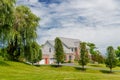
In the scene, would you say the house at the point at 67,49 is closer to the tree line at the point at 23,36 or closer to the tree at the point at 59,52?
the tree at the point at 59,52

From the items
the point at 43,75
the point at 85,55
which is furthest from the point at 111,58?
the point at 43,75

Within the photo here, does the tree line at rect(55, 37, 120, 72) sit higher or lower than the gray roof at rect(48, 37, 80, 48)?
lower

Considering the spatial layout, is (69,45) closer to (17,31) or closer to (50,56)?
(50,56)

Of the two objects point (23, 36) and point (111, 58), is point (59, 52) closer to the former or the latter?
point (111, 58)

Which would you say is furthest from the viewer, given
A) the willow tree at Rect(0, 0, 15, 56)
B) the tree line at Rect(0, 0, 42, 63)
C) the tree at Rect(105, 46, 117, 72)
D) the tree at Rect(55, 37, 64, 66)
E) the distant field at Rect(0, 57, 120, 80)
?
the tree at Rect(55, 37, 64, 66)

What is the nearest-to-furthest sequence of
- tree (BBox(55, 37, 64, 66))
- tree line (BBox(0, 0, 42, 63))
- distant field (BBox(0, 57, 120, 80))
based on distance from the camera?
distant field (BBox(0, 57, 120, 80)), tree line (BBox(0, 0, 42, 63)), tree (BBox(55, 37, 64, 66))

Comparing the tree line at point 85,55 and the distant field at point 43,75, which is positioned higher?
the tree line at point 85,55

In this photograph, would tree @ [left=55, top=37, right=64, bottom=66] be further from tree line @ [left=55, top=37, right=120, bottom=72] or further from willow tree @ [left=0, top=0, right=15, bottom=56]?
willow tree @ [left=0, top=0, right=15, bottom=56]

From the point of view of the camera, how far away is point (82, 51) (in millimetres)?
74625

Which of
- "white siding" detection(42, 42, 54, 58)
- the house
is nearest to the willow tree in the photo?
the house

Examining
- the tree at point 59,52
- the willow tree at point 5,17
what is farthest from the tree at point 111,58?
the willow tree at point 5,17

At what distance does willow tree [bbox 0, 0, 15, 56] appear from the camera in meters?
37.0

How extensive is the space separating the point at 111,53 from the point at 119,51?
179 ft

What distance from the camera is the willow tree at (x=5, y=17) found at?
→ 3700cm
